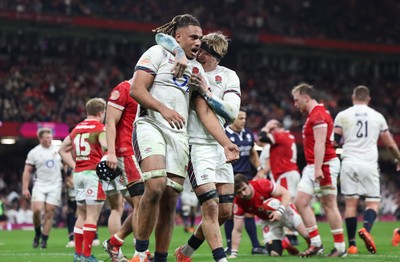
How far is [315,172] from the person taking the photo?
39.0ft

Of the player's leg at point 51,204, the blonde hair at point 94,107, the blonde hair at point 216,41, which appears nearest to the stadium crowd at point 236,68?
the player's leg at point 51,204

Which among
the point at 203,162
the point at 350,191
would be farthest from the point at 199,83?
the point at 350,191

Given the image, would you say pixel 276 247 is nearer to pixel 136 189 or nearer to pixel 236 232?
pixel 236 232

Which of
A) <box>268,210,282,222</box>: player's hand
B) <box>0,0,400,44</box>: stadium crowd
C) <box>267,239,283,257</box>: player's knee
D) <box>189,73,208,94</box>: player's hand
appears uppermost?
<box>0,0,400,44</box>: stadium crowd

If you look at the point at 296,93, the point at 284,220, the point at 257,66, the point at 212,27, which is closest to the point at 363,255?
the point at 284,220

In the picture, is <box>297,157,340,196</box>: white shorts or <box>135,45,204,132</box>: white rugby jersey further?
<box>297,157,340,196</box>: white shorts

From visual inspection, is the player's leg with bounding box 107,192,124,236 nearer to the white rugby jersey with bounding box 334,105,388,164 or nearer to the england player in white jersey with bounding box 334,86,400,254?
the england player in white jersey with bounding box 334,86,400,254

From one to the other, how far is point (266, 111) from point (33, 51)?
469 inches

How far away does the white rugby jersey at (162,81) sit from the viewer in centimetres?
784

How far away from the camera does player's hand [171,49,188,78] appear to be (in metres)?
7.75

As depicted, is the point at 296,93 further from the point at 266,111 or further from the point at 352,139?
the point at 266,111

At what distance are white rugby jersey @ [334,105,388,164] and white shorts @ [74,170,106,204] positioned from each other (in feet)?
13.6

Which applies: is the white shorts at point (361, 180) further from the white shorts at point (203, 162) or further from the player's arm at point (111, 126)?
the white shorts at point (203, 162)

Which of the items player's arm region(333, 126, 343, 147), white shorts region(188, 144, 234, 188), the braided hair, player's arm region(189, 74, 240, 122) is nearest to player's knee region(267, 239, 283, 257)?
player's arm region(333, 126, 343, 147)
